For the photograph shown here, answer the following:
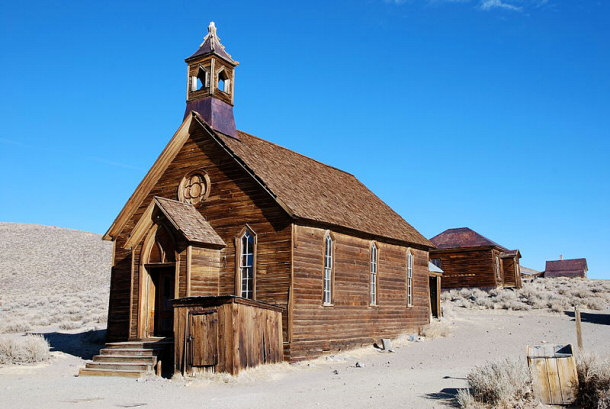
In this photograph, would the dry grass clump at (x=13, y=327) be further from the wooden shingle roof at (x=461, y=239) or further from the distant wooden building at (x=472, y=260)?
the wooden shingle roof at (x=461, y=239)

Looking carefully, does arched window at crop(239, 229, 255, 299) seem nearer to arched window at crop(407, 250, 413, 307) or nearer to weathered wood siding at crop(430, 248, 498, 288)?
arched window at crop(407, 250, 413, 307)

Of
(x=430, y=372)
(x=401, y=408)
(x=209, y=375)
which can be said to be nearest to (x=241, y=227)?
(x=209, y=375)

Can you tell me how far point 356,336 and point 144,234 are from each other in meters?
7.76

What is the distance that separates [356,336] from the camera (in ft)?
66.2

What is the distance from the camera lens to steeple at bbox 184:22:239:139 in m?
20.3

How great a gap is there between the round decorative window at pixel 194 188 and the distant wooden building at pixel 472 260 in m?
23.4

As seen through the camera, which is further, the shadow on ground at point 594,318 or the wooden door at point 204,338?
the shadow on ground at point 594,318

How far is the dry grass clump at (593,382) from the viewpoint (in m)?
9.53

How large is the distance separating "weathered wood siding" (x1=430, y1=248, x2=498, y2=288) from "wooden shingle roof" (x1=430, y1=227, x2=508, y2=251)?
497 mm

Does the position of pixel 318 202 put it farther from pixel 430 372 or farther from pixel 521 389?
pixel 521 389

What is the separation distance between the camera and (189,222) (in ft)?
58.8

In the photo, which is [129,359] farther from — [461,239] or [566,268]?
[566,268]

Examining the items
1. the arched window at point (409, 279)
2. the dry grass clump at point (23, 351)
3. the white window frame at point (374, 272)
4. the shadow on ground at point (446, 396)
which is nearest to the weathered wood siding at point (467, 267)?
the arched window at point (409, 279)

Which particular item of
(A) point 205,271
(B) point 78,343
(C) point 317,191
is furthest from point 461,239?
(A) point 205,271
